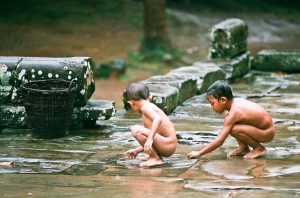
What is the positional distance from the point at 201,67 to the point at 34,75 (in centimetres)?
473

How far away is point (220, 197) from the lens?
20.9 feet

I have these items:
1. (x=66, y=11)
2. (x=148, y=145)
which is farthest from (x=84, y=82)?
(x=66, y=11)

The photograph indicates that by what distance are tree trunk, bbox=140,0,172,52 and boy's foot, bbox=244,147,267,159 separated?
14.3 metres

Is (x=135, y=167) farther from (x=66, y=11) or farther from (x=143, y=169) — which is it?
(x=66, y=11)

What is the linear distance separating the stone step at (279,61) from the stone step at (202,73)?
7.31 ft

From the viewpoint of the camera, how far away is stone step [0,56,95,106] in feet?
30.6

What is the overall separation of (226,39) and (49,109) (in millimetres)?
6421

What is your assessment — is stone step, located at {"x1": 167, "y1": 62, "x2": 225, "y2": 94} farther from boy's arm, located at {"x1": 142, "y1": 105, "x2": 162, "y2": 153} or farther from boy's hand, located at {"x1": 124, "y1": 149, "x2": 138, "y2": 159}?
boy's arm, located at {"x1": 142, "y1": 105, "x2": 162, "y2": 153}

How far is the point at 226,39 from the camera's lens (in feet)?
48.0

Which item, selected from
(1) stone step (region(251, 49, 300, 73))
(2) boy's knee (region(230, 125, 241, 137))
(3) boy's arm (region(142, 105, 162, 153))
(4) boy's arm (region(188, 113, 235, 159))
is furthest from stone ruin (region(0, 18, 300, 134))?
(2) boy's knee (region(230, 125, 241, 137))

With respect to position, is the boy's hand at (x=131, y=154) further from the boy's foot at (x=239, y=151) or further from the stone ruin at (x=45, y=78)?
the stone ruin at (x=45, y=78)

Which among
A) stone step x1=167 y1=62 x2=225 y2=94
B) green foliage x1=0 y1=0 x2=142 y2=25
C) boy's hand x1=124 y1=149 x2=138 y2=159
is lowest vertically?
green foliage x1=0 y1=0 x2=142 y2=25

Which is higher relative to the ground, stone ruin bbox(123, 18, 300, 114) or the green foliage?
stone ruin bbox(123, 18, 300, 114)

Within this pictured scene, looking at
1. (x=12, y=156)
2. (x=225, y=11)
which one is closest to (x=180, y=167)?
(x=12, y=156)
